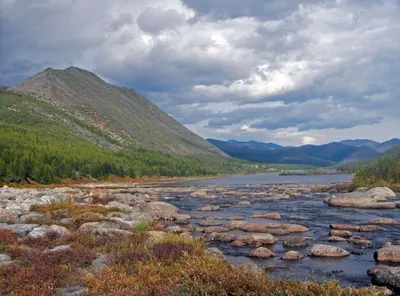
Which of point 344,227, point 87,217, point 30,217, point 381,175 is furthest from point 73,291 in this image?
point 381,175

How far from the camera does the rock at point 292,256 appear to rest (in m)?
22.4

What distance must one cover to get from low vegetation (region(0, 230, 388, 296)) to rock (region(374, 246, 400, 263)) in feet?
38.0

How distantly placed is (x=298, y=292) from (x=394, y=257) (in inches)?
616

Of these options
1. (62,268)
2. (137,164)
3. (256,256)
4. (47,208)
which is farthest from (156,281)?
(137,164)

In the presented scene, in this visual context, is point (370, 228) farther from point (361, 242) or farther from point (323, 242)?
point (323, 242)

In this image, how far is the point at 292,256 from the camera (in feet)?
73.8

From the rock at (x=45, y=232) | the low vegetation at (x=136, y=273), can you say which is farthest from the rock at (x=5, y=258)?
the rock at (x=45, y=232)

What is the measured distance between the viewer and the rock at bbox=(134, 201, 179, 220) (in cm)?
4128

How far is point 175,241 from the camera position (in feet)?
56.3

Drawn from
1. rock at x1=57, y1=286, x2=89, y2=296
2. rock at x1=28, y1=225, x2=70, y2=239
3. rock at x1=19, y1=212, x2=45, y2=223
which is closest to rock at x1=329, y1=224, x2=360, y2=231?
rock at x1=28, y1=225, x2=70, y2=239

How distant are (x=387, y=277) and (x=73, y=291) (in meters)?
13.6

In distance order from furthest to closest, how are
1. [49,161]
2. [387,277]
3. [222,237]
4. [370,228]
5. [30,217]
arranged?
[49,161]
[370,228]
[222,237]
[30,217]
[387,277]

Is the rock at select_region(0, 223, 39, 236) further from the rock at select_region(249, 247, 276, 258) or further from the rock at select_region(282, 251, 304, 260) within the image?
the rock at select_region(282, 251, 304, 260)

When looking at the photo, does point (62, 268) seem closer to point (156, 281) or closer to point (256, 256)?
point (156, 281)
